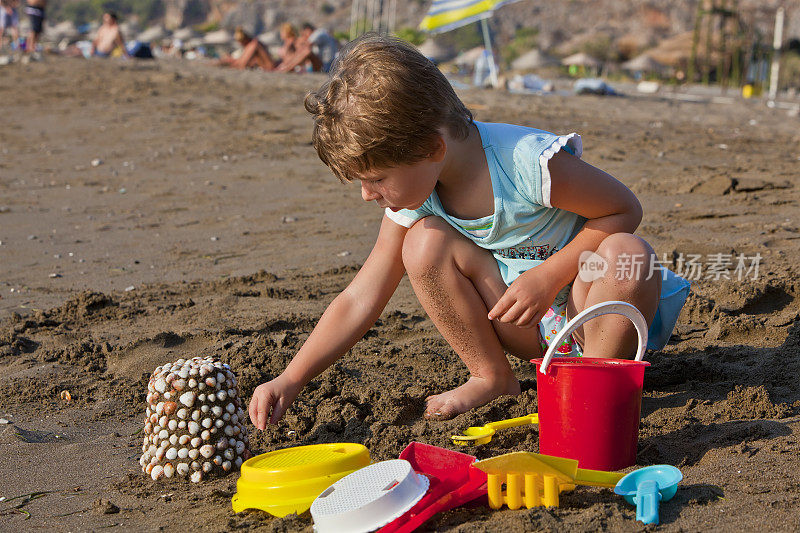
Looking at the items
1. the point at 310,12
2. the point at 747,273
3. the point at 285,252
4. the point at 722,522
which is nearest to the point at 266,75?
the point at 285,252

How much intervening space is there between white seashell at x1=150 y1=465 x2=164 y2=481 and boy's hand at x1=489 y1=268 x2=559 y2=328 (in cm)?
91

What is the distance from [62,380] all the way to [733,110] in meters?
8.83

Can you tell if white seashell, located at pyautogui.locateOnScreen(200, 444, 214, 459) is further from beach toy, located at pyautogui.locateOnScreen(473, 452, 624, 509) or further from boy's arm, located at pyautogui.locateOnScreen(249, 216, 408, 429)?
beach toy, located at pyautogui.locateOnScreen(473, 452, 624, 509)

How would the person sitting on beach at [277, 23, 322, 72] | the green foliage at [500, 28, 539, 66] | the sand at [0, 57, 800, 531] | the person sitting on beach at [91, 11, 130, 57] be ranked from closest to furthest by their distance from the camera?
1. the sand at [0, 57, 800, 531]
2. the person sitting on beach at [277, 23, 322, 72]
3. the person sitting on beach at [91, 11, 130, 57]
4. the green foliage at [500, 28, 539, 66]

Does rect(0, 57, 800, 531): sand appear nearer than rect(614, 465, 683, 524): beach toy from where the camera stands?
No

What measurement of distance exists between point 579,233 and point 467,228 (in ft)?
1.00

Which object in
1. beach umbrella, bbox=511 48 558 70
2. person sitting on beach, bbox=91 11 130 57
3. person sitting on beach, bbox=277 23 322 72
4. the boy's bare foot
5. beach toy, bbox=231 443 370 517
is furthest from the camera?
beach umbrella, bbox=511 48 558 70

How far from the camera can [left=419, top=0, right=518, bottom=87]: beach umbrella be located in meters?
11.9

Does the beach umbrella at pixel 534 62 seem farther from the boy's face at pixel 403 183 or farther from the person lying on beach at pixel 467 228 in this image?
the boy's face at pixel 403 183

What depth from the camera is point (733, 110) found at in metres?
9.78

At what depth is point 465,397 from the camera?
2416 millimetres

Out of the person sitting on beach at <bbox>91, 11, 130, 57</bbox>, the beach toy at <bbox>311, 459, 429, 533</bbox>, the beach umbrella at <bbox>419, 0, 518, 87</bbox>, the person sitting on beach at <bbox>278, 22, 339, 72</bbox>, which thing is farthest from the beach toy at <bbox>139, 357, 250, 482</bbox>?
the person sitting on beach at <bbox>91, 11, 130, 57</bbox>

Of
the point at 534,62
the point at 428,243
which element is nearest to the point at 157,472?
the point at 428,243

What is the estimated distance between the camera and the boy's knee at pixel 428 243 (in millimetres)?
2346
